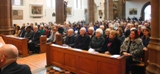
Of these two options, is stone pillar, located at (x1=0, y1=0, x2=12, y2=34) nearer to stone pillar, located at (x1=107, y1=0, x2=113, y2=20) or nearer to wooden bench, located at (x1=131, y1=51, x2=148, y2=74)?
wooden bench, located at (x1=131, y1=51, x2=148, y2=74)

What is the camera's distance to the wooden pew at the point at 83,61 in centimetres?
455

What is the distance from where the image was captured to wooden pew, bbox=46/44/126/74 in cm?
455

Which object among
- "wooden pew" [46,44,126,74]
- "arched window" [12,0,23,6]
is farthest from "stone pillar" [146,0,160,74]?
"arched window" [12,0,23,6]

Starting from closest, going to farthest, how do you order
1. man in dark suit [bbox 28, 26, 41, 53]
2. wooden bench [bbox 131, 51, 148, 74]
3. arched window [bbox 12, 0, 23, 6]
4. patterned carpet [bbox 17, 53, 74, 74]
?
wooden bench [bbox 131, 51, 148, 74] → patterned carpet [bbox 17, 53, 74, 74] → man in dark suit [bbox 28, 26, 41, 53] → arched window [bbox 12, 0, 23, 6]

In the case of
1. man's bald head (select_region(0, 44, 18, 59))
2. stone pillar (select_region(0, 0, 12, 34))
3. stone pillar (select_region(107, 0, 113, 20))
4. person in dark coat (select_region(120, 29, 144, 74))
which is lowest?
person in dark coat (select_region(120, 29, 144, 74))

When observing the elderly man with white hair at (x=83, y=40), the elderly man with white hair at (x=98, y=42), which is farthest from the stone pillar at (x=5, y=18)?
the elderly man with white hair at (x=98, y=42)

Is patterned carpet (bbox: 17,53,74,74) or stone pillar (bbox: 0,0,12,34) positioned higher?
stone pillar (bbox: 0,0,12,34)

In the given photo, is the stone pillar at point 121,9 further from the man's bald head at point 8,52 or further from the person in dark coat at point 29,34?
the man's bald head at point 8,52

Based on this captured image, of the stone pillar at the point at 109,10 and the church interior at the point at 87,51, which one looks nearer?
the church interior at the point at 87,51

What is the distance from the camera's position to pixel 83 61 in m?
5.45

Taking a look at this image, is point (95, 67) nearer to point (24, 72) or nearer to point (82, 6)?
point (24, 72)

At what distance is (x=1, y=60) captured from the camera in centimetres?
227

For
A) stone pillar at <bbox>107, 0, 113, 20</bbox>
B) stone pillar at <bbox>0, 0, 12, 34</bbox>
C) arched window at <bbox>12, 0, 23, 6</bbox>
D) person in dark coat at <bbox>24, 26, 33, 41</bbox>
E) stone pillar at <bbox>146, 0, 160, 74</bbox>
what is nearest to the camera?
stone pillar at <bbox>146, 0, 160, 74</bbox>

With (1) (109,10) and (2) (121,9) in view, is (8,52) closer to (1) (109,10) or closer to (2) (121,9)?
(1) (109,10)
